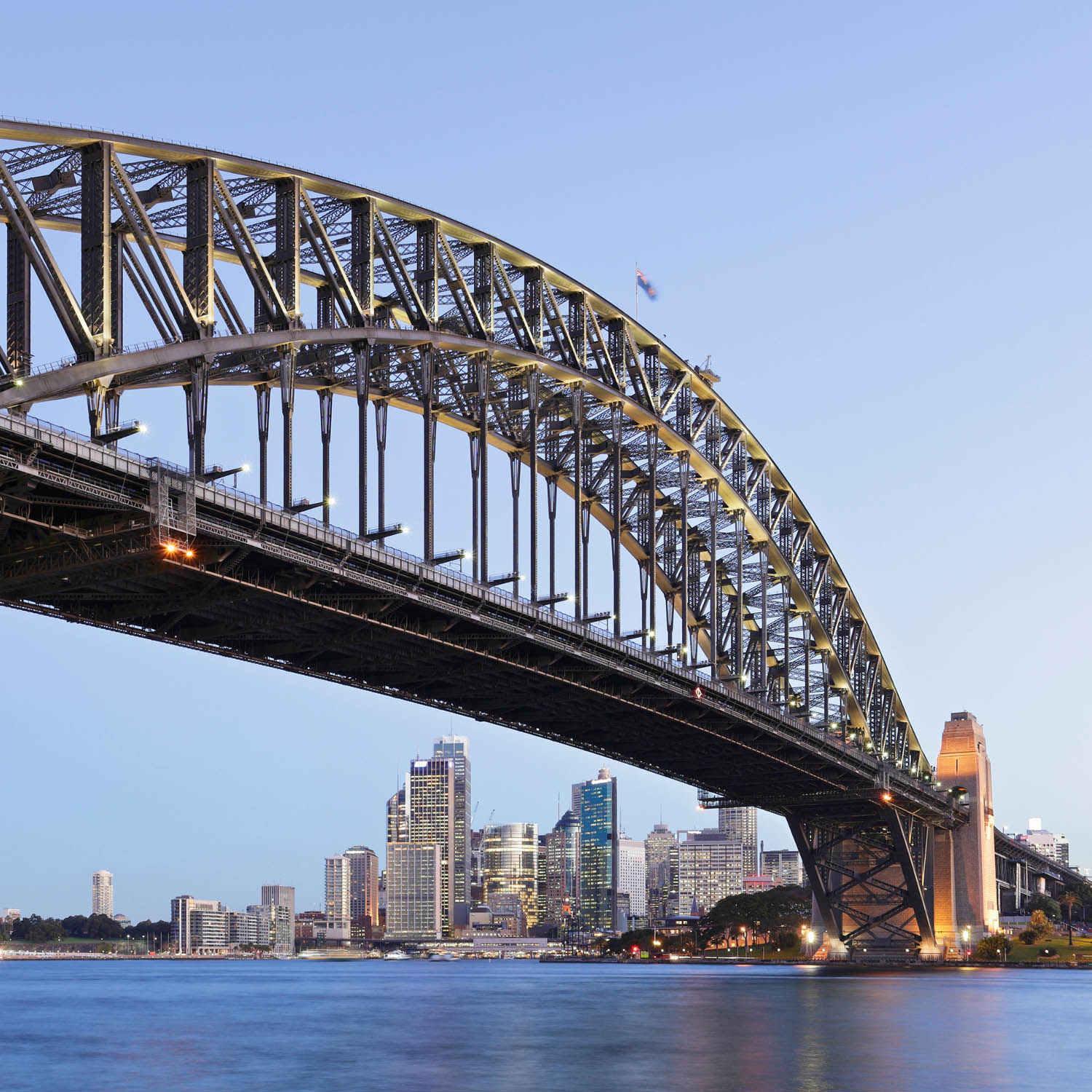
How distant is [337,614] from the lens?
55.5 m

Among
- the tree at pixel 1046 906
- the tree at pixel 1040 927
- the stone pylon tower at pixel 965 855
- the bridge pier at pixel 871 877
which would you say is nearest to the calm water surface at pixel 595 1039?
the bridge pier at pixel 871 877

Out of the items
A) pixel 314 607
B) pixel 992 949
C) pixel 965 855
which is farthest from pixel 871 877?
pixel 314 607

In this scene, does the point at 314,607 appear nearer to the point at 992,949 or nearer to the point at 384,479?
the point at 384,479

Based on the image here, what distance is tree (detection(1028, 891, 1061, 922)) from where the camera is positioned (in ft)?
625

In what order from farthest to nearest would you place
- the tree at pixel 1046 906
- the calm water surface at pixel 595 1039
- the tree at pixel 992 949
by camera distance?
the tree at pixel 1046 906
the tree at pixel 992 949
the calm water surface at pixel 595 1039

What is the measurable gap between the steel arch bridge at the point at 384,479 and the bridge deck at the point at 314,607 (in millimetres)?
127

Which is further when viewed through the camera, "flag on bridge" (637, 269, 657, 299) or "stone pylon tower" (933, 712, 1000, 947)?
"stone pylon tower" (933, 712, 1000, 947)

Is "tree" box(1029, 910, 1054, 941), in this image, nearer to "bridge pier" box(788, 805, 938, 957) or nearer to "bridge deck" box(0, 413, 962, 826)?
"bridge pier" box(788, 805, 938, 957)

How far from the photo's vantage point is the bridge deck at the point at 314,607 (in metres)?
44.1

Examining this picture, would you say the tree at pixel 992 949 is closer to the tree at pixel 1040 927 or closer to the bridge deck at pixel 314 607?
the tree at pixel 1040 927

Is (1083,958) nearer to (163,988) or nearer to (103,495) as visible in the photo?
(163,988)

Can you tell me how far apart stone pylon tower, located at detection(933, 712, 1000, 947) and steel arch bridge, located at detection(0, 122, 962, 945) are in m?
25.4

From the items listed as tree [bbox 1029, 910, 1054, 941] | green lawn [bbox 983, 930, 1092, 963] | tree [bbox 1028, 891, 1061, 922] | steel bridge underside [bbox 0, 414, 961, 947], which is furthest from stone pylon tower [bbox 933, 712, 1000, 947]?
tree [bbox 1028, 891, 1061, 922]

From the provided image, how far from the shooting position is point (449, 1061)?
54438mm
